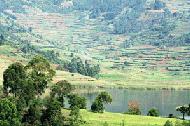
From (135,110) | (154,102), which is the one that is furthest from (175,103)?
(135,110)

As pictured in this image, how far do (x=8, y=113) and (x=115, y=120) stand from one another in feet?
72.6

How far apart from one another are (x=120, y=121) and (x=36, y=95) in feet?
64.7

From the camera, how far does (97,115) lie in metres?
107

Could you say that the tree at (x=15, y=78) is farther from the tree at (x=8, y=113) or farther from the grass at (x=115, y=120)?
the grass at (x=115, y=120)

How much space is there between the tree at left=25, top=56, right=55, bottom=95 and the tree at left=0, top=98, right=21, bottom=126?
1273cm

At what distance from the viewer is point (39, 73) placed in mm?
109500

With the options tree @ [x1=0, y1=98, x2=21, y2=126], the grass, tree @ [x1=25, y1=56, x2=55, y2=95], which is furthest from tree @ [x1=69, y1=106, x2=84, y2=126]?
tree @ [x1=0, y1=98, x2=21, y2=126]

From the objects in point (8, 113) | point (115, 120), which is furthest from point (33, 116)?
point (115, 120)

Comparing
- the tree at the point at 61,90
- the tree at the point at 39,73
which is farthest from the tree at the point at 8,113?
the tree at the point at 61,90

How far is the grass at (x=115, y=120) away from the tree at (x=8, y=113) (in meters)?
14.1

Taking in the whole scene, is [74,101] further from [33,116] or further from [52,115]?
[33,116]

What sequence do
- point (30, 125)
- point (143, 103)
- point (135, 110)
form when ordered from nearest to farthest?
point (30, 125), point (135, 110), point (143, 103)

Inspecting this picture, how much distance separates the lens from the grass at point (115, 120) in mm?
100000

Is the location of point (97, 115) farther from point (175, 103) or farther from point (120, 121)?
point (175, 103)
